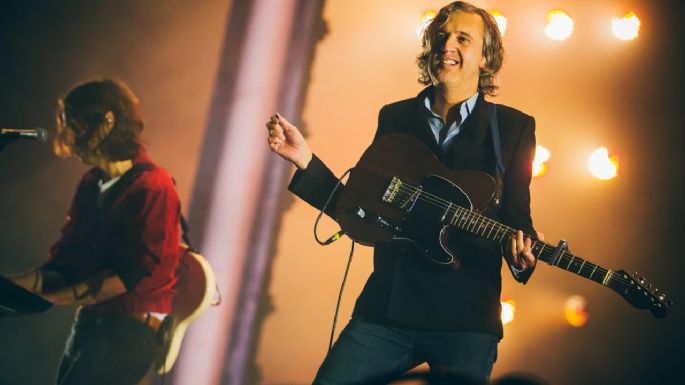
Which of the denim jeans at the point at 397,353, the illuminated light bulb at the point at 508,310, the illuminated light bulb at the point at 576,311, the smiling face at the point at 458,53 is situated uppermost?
the smiling face at the point at 458,53

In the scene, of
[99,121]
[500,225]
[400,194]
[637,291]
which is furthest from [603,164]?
[99,121]

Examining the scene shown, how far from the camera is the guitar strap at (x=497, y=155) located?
2332 mm

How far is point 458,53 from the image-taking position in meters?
2.64

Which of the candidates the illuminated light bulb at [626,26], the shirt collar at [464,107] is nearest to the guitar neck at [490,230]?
the shirt collar at [464,107]

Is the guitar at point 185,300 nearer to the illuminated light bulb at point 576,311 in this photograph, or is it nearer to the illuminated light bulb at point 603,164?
the illuminated light bulb at point 576,311

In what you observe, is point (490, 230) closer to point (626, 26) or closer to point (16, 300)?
point (16, 300)

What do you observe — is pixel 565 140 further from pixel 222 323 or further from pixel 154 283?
pixel 154 283

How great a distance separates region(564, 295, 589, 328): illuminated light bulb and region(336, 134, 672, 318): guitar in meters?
1.46

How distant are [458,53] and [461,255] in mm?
874

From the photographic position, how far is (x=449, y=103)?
2.60 metres

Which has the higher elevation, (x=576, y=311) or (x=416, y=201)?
(x=416, y=201)

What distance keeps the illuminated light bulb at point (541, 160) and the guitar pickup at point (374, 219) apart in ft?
5.85

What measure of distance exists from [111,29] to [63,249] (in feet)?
3.81

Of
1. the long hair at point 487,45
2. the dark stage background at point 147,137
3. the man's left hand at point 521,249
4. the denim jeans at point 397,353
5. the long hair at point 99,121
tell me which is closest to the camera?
the denim jeans at point 397,353
